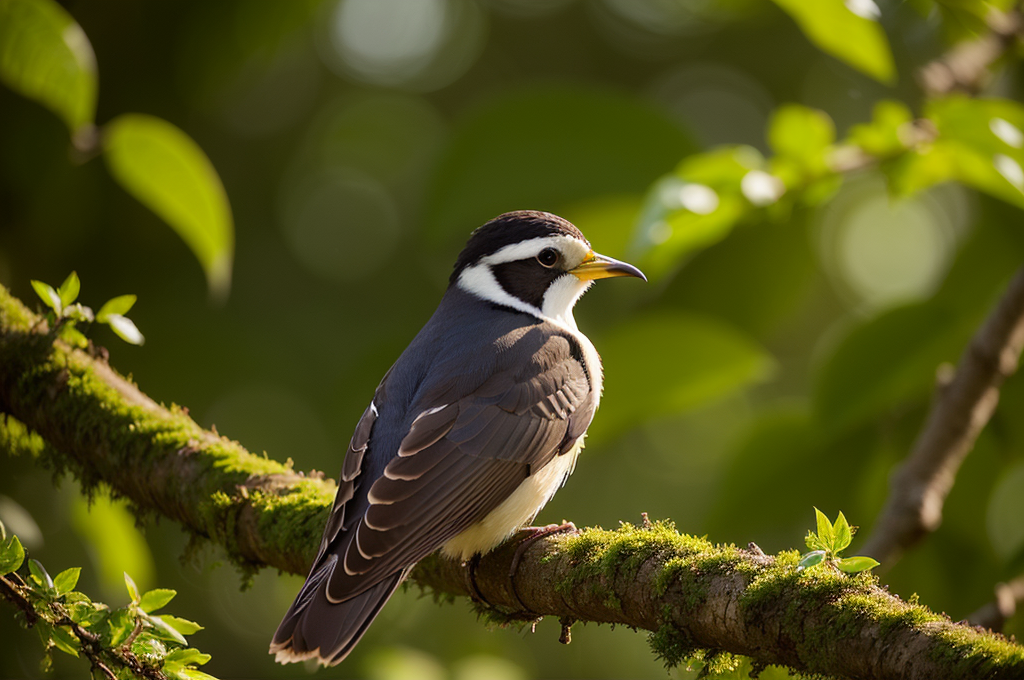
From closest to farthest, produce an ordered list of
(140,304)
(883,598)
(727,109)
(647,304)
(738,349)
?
1. (883,598)
2. (738,349)
3. (647,304)
4. (140,304)
5. (727,109)

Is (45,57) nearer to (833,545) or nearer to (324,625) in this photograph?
(324,625)

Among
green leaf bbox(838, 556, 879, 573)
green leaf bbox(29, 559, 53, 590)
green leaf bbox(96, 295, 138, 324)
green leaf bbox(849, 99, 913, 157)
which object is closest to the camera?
green leaf bbox(838, 556, 879, 573)

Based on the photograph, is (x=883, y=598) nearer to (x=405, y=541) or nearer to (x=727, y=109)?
(x=405, y=541)

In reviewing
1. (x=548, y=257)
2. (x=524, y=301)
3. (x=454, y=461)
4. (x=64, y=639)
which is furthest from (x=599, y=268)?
(x=64, y=639)

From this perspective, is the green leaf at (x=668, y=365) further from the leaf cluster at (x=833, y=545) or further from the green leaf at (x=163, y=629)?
the green leaf at (x=163, y=629)

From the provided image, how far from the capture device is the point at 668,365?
397cm

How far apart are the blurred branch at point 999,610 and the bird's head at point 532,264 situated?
1.88 meters

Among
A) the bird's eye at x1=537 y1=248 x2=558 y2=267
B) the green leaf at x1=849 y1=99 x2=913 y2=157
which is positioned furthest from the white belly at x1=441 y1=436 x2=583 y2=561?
the green leaf at x1=849 y1=99 x2=913 y2=157

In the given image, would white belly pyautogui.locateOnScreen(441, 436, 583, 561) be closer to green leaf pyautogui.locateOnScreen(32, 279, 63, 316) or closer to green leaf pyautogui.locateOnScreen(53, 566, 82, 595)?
green leaf pyautogui.locateOnScreen(53, 566, 82, 595)

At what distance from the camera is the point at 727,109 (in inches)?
355

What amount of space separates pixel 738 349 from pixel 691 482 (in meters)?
6.22

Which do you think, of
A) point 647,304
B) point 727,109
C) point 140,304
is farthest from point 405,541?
point 727,109

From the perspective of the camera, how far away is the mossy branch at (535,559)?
2.11 m

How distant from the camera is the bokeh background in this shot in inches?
160
